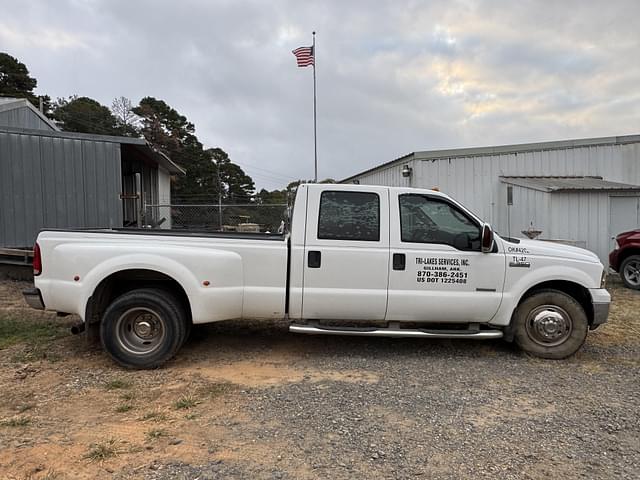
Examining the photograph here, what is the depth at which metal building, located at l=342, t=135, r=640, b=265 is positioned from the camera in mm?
11234

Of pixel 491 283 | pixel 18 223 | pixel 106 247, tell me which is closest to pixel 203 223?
pixel 18 223

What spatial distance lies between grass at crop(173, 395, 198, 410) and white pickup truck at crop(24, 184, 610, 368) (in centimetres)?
84

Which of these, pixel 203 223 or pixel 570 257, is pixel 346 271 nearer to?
pixel 570 257

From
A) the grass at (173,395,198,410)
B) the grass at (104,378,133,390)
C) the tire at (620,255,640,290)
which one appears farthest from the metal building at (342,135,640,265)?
the grass at (104,378,133,390)

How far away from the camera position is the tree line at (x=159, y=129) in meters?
39.7

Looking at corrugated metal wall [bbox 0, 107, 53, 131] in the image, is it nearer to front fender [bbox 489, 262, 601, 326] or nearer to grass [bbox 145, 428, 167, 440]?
grass [bbox 145, 428, 167, 440]

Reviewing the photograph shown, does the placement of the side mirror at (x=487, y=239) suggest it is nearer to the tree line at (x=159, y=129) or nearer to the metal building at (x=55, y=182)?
the metal building at (x=55, y=182)

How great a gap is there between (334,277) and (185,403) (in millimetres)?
1911

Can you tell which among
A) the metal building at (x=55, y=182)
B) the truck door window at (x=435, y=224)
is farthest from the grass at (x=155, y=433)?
the metal building at (x=55, y=182)

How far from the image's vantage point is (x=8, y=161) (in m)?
9.80

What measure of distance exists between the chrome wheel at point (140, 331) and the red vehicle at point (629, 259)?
382 inches

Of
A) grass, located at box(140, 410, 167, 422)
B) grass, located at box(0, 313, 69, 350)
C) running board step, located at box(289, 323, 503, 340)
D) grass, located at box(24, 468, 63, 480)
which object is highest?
running board step, located at box(289, 323, 503, 340)

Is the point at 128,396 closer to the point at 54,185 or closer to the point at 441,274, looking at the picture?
the point at 441,274

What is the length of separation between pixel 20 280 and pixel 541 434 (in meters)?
10.2
